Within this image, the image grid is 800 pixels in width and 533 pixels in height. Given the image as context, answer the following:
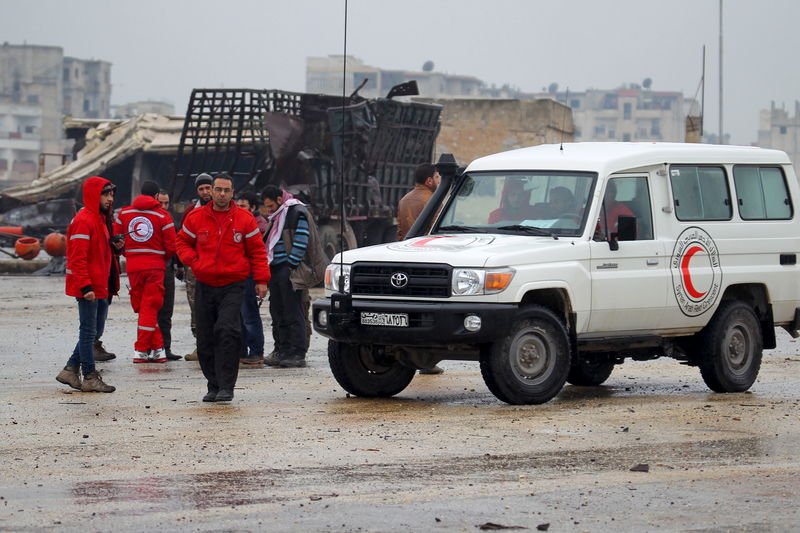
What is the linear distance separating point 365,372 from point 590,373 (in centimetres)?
226

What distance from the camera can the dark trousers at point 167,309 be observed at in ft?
51.1

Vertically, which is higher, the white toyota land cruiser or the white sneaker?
the white toyota land cruiser

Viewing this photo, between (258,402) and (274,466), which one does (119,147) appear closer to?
(258,402)

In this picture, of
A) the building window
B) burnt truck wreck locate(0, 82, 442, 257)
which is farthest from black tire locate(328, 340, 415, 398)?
the building window

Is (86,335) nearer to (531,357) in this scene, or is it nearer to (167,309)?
(167,309)

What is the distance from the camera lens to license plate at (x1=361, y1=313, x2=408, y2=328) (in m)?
11.1

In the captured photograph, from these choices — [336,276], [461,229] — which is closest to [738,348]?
[461,229]

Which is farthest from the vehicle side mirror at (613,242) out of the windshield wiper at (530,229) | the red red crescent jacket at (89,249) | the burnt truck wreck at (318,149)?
the burnt truck wreck at (318,149)

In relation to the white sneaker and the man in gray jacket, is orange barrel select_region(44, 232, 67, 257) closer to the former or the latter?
the white sneaker

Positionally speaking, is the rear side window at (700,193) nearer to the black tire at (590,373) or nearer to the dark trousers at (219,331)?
the black tire at (590,373)

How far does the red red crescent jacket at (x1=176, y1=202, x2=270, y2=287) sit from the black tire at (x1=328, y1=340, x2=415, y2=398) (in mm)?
813

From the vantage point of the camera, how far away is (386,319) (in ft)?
36.7

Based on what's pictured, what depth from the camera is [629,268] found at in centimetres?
1184

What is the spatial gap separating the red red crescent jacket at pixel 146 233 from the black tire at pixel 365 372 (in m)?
3.49
